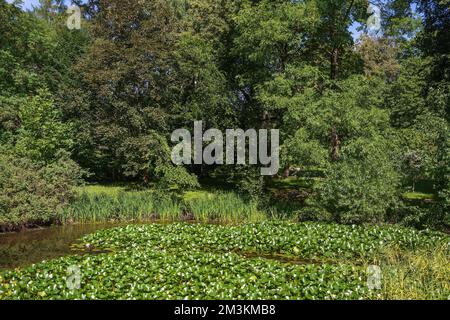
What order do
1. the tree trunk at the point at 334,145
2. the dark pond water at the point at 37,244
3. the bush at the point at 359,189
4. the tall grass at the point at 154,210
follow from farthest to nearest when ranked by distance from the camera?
1. the tree trunk at the point at 334,145
2. the tall grass at the point at 154,210
3. the bush at the point at 359,189
4. the dark pond water at the point at 37,244

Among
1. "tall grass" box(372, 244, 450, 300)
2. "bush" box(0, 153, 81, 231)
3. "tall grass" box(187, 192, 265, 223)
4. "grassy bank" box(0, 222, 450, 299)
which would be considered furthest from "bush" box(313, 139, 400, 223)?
"bush" box(0, 153, 81, 231)

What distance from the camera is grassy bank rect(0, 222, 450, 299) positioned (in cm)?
748

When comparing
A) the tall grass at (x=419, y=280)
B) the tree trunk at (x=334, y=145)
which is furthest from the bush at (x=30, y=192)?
the tall grass at (x=419, y=280)

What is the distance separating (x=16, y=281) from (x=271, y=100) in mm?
11810

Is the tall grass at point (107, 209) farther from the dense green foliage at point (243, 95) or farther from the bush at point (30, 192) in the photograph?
the dense green foliage at point (243, 95)

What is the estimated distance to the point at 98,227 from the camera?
15375 millimetres

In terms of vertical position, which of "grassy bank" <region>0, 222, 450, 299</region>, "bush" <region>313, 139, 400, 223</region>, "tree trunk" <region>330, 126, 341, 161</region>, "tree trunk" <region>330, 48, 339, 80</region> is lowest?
"grassy bank" <region>0, 222, 450, 299</region>

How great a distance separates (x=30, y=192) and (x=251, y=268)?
1026 centimetres

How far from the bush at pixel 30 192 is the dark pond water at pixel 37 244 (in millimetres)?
497

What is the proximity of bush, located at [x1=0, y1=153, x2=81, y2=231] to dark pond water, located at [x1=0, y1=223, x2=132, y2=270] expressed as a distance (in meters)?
0.50

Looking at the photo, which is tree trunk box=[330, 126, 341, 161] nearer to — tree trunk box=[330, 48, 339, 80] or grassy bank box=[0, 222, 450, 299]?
tree trunk box=[330, 48, 339, 80]

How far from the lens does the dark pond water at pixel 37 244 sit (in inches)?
435
